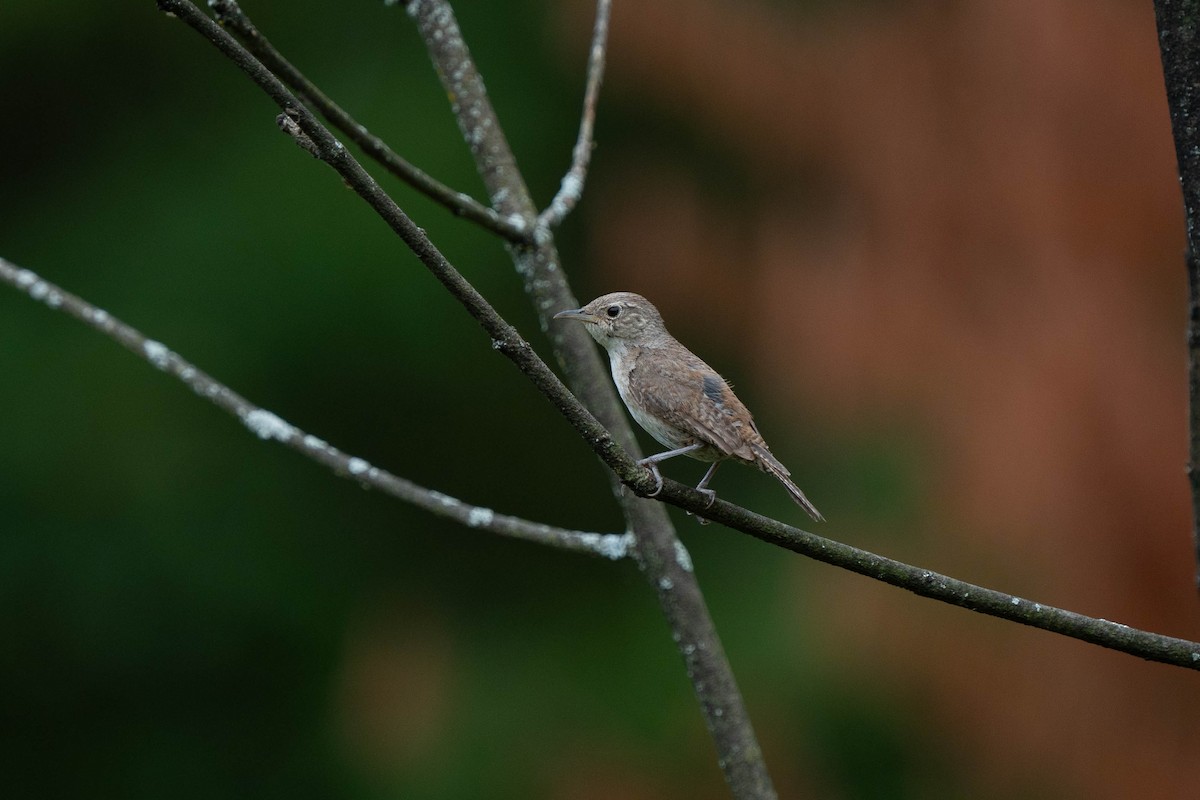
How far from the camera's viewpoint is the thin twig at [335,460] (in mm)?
2410

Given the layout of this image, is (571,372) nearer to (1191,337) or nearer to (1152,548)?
(1191,337)

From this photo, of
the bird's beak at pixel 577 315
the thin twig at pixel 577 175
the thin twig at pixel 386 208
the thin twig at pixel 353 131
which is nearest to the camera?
the thin twig at pixel 386 208

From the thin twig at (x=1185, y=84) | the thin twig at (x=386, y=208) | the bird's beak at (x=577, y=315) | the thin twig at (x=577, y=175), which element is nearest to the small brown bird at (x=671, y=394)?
the bird's beak at (x=577, y=315)

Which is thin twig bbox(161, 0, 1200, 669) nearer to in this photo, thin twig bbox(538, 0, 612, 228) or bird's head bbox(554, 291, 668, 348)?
bird's head bbox(554, 291, 668, 348)

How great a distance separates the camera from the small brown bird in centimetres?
214

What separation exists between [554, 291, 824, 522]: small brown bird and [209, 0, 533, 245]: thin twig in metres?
0.25

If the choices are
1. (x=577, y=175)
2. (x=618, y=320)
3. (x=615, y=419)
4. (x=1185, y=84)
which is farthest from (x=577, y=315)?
(x=1185, y=84)

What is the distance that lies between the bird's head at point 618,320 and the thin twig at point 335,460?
0.43 meters

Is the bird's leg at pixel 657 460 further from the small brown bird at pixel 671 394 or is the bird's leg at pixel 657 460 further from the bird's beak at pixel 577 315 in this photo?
the bird's beak at pixel 577 315

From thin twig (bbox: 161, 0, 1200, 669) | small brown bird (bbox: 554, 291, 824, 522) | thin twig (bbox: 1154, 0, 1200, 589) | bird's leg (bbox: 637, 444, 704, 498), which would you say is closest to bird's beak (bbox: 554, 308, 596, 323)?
small brown bird (bbox: 554, 291, 824, 522)

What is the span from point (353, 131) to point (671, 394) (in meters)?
0.79

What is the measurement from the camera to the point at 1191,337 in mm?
2125

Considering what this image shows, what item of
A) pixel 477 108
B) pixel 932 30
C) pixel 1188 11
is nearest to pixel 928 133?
pixel 932 30

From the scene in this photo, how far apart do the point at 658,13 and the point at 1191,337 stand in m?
3.43
